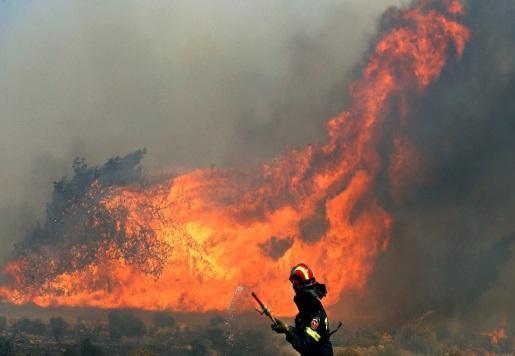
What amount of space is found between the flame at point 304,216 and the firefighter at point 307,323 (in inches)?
2230

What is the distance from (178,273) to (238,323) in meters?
9.39

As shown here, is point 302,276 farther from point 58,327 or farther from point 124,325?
point 58,327

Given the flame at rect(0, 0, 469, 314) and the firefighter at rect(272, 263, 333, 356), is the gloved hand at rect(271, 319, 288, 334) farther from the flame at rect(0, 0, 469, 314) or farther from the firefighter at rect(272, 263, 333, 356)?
the flame at rect(0, 0, 469, 314)

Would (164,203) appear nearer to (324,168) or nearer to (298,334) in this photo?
(324,168)

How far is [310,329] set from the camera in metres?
17.3

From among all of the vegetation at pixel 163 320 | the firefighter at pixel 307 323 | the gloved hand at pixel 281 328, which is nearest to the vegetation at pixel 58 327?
the vegetation at pixel 163 320

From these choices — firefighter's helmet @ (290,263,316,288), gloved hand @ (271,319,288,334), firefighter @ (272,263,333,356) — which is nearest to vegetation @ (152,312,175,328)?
firefighter @ (272,263,333,356)

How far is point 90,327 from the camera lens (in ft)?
269

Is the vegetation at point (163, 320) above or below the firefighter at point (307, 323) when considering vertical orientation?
above

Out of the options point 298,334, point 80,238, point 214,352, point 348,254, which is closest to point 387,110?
point 348,254

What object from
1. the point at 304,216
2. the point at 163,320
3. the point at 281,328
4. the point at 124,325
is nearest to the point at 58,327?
the point at 124,325

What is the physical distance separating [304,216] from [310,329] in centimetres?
5845

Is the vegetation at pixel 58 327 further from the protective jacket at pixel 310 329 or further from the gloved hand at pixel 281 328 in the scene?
the gloved hand at pixel 281 328

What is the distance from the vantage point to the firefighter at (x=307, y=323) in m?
17.1
